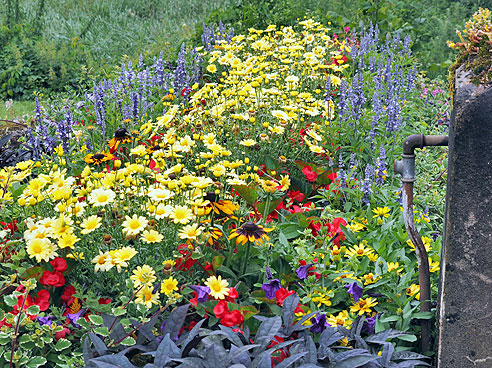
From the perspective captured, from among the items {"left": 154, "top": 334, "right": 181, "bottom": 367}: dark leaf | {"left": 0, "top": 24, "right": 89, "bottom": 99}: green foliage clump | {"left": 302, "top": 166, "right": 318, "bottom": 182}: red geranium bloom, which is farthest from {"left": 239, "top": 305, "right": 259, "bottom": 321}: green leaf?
{"left": 0, "top": 24, "right": 89, "bottom": 99}: green foliage clump

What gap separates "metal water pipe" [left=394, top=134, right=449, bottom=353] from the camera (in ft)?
6.74

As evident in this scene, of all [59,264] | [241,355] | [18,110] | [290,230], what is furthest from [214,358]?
[18,110]

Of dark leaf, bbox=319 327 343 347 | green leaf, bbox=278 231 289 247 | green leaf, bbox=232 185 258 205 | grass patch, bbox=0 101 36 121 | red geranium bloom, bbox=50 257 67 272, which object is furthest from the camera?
grass patch, bbox=0 101 36 121

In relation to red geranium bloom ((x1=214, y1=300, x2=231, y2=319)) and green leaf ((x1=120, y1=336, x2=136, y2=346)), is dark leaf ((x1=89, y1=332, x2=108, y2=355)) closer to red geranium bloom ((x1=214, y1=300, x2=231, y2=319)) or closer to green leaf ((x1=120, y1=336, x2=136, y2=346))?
green leaf ((x1=120, y1=336, x2=136, y2=346))

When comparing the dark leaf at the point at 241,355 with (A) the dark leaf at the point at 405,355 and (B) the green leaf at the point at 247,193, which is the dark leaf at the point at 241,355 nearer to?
(A) the dark leaf at the point at 405,355

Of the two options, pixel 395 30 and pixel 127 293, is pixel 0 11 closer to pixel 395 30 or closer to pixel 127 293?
pixel 395 30

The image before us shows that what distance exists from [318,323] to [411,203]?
23.8 inches

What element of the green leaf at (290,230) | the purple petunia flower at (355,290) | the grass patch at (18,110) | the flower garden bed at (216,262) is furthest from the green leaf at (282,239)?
the grass patch at (18,110)

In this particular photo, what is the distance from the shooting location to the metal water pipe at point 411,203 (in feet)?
6.74

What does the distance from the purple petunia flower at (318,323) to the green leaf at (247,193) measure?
2.57ft

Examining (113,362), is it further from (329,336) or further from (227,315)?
(329,336)

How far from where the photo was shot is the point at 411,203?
2.14m

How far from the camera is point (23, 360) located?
1945 millimetres

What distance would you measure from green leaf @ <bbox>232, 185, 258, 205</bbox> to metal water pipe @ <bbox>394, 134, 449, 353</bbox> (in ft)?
2.85
